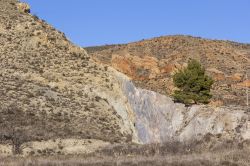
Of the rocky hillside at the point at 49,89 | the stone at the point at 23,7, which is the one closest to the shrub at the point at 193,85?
the rocky hillside at the point at 49,89

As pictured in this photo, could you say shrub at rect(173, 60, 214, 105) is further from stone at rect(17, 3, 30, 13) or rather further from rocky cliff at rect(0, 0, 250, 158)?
stone at rect(17, 3, 30, 13)

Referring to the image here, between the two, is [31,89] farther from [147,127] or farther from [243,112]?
[243,112]

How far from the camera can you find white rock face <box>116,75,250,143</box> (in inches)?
2244

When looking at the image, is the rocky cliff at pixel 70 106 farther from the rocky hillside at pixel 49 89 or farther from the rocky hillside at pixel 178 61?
the rocky hillside at pixel 178 61

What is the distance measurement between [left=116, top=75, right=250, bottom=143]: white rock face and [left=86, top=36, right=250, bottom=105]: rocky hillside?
11.3 m

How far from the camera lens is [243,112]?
58.0 metres

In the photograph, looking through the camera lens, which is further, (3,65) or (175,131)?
(175,131)

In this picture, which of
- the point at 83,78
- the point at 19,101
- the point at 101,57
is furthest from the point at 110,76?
the point at 101,57

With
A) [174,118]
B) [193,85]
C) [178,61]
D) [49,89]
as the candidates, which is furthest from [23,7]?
[178,61]

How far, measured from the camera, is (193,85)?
64.0 metres

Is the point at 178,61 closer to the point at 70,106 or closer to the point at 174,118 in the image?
the point at 174,118

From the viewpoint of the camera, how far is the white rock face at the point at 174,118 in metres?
57.0

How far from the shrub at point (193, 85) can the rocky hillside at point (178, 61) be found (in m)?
9.33

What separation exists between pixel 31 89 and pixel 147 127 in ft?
47.8
